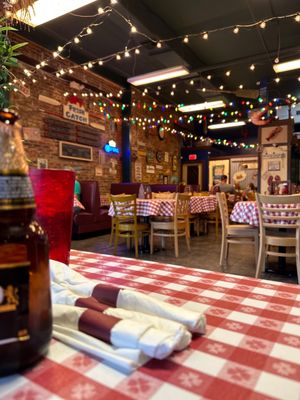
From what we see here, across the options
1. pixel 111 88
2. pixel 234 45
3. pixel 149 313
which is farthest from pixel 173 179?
pixel 149 313

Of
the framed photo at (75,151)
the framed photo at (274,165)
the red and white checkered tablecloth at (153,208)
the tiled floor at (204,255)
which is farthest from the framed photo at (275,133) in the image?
the framed photo at (75,151)

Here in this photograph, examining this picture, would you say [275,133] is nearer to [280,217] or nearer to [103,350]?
[280,217]

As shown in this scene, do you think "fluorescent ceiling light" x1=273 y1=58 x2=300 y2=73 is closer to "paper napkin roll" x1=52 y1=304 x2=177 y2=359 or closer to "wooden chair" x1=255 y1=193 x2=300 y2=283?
"wooden chair" x1=255 y1=193 x2=300 y2=283

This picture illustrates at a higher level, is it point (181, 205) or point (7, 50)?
point (7, 50)

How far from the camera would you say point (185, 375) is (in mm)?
358

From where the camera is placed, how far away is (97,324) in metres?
0.42

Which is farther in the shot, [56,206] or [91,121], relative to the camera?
[91,121]

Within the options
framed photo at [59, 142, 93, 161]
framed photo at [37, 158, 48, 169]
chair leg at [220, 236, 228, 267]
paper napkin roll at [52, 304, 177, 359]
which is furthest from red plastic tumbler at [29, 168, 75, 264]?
framed photo at [59, 142, 93, 161]

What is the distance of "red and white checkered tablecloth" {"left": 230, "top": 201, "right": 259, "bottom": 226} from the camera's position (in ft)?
10.9

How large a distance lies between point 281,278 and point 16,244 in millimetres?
3469

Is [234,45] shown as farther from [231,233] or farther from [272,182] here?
[231,233]

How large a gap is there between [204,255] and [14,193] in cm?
428

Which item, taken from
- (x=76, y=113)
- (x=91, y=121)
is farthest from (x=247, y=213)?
(x=91, y=121)

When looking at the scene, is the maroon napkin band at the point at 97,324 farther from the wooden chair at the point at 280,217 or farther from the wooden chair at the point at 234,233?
the wooden chair at the point at 234,233
